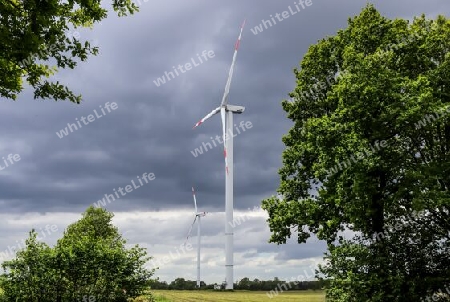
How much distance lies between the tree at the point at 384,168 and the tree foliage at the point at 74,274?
1072cm

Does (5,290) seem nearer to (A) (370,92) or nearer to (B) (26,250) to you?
(B) (26,250)

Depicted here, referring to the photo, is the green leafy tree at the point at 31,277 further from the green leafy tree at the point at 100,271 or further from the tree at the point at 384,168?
the tree at the point at 384,168

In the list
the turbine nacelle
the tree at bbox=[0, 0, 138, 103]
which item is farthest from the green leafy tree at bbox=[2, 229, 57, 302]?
the turbine nacelle

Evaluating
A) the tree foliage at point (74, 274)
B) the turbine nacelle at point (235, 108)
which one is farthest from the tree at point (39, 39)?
the turbine nacelle at point (235, 108)

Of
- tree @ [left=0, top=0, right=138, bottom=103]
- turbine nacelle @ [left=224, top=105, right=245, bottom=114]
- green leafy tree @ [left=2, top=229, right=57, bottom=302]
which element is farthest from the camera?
turbine nacelle @ [left=224, top=105, right=245, bottom=114]

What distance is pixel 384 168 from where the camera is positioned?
24.8 m

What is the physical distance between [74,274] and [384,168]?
17.3 m

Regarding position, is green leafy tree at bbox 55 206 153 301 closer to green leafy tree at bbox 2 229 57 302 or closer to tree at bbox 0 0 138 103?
green leafy tree at bbox 2 229 57 302

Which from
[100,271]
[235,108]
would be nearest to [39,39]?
[100,271]

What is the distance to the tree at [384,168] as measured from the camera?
23969 millimetres

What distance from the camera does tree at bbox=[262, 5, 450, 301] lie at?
24.0m

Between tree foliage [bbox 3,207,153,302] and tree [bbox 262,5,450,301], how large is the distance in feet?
35.2

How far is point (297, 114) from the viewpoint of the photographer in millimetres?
33750

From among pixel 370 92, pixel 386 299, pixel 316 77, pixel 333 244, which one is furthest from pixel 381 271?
pixel 316 77
